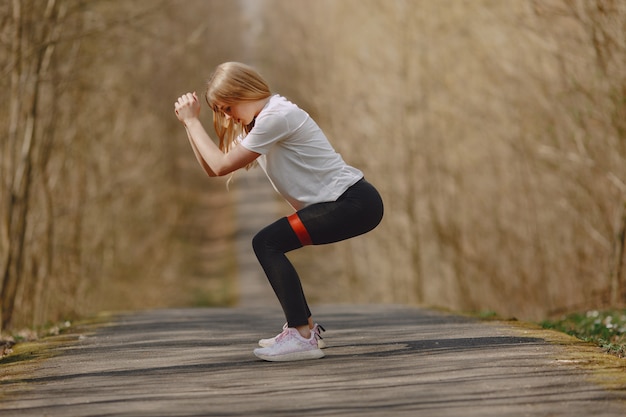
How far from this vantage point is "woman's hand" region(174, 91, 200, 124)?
5613mm

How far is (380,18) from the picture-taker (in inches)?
808

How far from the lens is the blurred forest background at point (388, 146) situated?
11680mm

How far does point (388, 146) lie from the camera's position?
20703 millimetres

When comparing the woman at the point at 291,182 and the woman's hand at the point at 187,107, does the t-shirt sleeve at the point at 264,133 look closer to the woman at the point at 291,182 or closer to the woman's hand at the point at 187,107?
the woman at the point at 291,182

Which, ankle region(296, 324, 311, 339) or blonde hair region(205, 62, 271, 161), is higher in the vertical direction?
blonde hair region(205, 62, 271, 161)

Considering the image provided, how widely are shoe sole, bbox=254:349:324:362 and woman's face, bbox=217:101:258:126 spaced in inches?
49.2

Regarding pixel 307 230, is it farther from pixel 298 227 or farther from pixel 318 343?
pixel 318 343

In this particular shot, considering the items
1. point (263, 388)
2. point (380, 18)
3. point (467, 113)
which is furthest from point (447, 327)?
point (380, 18)

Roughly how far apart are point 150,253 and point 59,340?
2052 centimetres

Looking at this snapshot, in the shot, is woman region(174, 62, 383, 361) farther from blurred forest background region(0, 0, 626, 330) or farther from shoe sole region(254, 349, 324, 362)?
blurred forest background region(0, 0, 626, 330)

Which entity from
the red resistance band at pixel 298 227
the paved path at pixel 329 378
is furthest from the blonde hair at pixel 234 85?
the paved path at pixel 329 378

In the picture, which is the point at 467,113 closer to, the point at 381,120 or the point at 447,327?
the point at 381,120

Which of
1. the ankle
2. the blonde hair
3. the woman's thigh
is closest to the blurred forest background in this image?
the woman's thigh

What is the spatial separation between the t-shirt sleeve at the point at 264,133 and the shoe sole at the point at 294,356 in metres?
1.06
